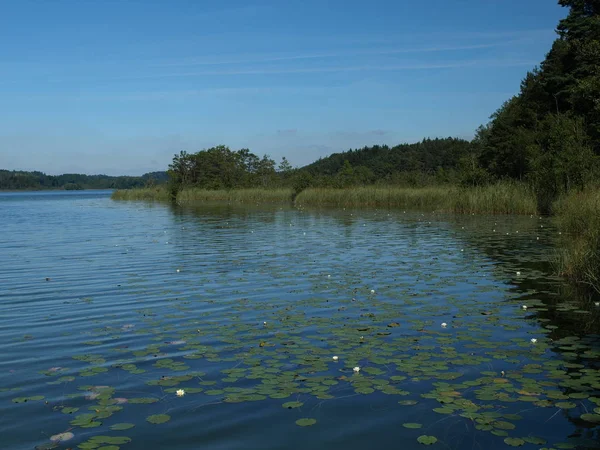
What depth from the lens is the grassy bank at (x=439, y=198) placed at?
107 feet

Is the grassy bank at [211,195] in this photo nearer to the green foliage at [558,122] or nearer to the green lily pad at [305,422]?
the green foliage at [558,122]

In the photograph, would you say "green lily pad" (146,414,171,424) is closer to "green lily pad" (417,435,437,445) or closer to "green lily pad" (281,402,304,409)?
"green lily pad" (281,402,304,409)

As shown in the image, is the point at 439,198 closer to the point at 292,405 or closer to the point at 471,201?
the point at 471,201

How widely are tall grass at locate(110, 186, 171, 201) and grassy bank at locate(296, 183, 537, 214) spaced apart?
83.7 ft

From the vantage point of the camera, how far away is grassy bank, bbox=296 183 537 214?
3256 centimetres

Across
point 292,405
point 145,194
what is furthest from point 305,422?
point 145,194

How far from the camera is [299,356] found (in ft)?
23.2

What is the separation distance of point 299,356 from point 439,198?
33089 mm

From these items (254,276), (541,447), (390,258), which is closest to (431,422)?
(541,447)

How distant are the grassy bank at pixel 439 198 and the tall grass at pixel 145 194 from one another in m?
25.5

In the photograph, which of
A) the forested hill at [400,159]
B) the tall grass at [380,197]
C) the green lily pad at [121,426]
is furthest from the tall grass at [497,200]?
the forested hill at [400,159]

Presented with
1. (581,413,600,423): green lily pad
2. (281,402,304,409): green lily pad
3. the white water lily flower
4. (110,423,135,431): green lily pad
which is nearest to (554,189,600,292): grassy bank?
(581,413,600,423): green lily pad

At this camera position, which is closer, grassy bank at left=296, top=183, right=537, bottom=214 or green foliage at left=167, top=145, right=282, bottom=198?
grassy bank at left=296, top=183, right=537, bottom=214

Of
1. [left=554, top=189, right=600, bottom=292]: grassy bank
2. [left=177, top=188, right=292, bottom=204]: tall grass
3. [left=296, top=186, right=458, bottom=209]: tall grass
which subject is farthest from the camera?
[left=177, top=188, right=292, bottom=204]: tall grass
